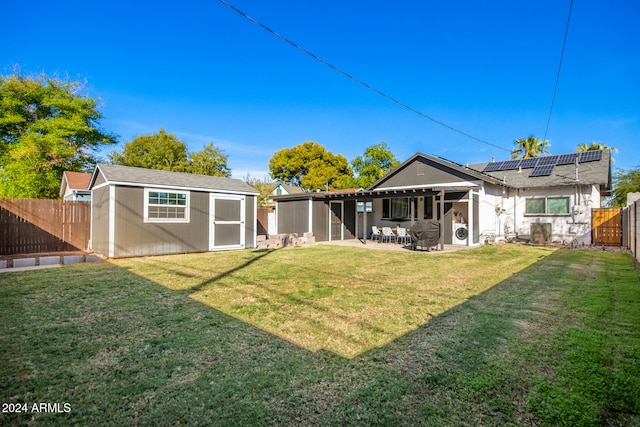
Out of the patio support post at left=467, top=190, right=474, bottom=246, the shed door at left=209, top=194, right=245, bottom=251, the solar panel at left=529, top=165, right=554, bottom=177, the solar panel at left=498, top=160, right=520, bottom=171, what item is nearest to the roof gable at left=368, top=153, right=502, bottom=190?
the patio support post at left=467, top=190, right=474, bottom=246

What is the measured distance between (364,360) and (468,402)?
37.4 inches

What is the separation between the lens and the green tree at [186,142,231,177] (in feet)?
103

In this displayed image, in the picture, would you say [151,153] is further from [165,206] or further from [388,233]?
[388,233]

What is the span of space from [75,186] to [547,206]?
25261 millimetres

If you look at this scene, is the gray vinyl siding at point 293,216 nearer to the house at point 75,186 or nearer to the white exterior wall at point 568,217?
the house at point 75,186

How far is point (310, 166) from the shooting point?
39.4 metres

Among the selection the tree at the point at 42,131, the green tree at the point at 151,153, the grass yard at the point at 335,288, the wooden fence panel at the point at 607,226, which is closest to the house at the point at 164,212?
the grass yard at the point at 335,288

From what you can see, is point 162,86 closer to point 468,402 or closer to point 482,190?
point 482,190

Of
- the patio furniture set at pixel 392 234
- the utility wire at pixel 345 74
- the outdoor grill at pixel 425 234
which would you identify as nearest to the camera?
the utility wire at pixel 345 74

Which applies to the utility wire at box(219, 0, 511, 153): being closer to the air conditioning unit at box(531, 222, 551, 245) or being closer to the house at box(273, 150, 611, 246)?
the house at box(273, 150, 611, 246)

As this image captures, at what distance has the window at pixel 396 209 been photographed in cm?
1603

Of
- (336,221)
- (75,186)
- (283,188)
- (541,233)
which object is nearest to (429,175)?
(336,221)

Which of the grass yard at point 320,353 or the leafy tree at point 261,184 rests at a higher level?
the leafy tree at point 261,184

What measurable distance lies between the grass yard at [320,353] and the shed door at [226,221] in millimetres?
5829
